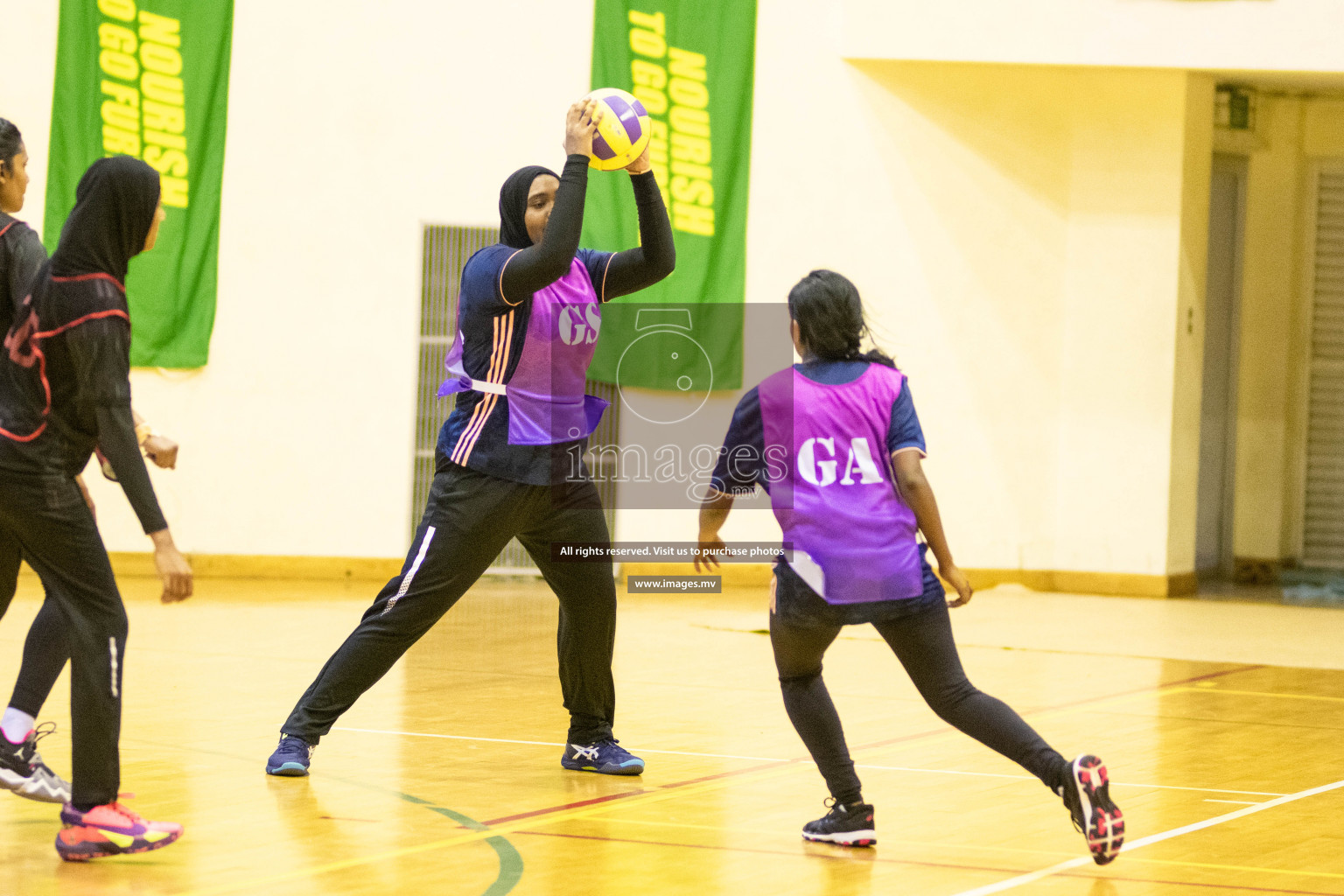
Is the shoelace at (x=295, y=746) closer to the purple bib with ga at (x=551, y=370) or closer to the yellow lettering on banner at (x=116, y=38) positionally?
the purple bib with ga at (x=551, y=370)

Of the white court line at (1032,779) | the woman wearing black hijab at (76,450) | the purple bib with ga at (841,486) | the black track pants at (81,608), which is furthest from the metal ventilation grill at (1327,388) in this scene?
the black track pants at (81,608)

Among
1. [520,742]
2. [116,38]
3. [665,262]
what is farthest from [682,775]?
[116,38]

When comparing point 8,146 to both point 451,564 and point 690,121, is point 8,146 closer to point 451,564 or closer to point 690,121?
point 451,564

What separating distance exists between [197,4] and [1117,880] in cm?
1174

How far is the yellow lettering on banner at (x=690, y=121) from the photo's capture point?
1437 cm

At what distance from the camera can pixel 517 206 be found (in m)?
5.90

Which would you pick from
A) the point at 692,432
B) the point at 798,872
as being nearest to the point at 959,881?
the point at 798,872

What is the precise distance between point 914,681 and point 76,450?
98.2 inches

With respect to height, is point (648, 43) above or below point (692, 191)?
above

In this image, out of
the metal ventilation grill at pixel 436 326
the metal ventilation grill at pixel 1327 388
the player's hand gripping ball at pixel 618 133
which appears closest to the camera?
the player's hand gripping ball at pixel 618 133

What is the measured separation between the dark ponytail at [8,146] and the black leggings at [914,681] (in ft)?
8.78

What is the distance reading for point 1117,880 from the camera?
462 centimetres

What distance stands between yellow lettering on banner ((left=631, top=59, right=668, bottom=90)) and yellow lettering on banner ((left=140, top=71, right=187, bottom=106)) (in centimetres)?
383

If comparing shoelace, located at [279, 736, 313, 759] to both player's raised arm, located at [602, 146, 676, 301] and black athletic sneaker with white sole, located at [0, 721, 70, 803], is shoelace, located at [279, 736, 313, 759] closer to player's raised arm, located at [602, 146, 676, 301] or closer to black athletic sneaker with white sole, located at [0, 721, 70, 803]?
black athletic sneaker with white sole, located at [0, 721, 70, 803]
